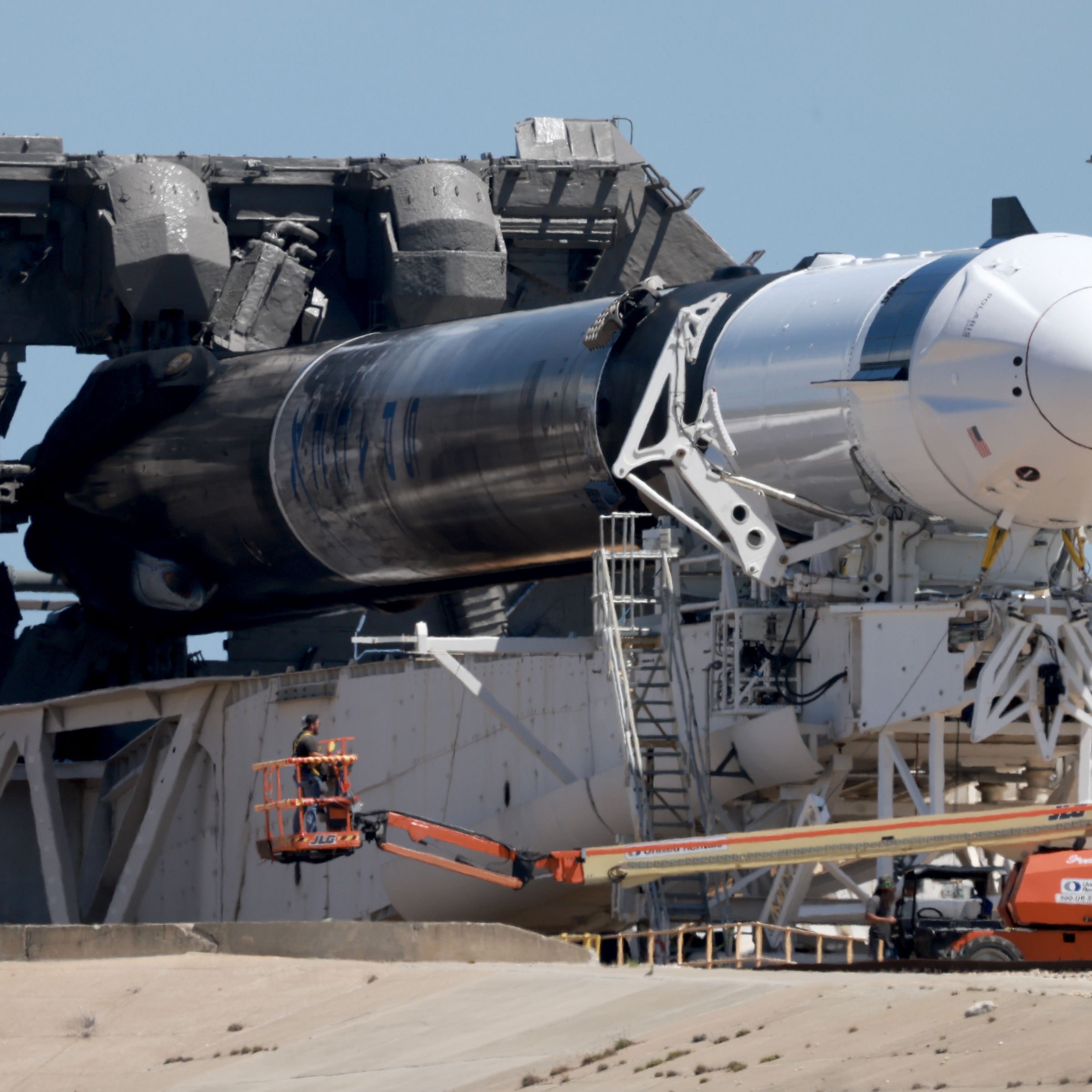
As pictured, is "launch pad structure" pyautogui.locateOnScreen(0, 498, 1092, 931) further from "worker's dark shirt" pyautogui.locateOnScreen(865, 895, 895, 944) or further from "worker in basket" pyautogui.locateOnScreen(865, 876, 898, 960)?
"worker in basket" pyautogui.locateOnScreen(865, 876, 898, 960)

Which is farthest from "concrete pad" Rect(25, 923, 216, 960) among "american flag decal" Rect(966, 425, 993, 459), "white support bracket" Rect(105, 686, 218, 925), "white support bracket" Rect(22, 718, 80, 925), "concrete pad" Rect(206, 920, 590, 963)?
"white support bracket" Rect(22, 718, 80, 925)

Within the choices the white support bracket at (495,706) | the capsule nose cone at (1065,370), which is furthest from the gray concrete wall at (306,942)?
the capsule nose cone at (1065,370)

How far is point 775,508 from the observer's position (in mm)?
21297

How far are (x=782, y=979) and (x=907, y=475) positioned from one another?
7154 mm

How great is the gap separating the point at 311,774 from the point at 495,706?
6.17 meters

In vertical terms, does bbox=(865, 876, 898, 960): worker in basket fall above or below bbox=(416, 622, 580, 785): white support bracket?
below

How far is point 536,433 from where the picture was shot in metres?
24.0

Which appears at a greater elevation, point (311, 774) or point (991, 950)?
point (311, 774)

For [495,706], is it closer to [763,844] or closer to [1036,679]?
[1036,679]

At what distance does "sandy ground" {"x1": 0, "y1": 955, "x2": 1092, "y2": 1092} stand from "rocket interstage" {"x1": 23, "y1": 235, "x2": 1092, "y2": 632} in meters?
6.40

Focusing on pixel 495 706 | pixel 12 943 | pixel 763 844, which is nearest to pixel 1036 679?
pixel 763 844

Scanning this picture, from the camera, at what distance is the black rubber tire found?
1562 centimetres

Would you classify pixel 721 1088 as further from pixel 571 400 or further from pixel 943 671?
pixel 571 400

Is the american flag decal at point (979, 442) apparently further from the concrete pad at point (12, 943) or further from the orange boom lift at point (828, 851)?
the concrete pad at point (12, 943)
